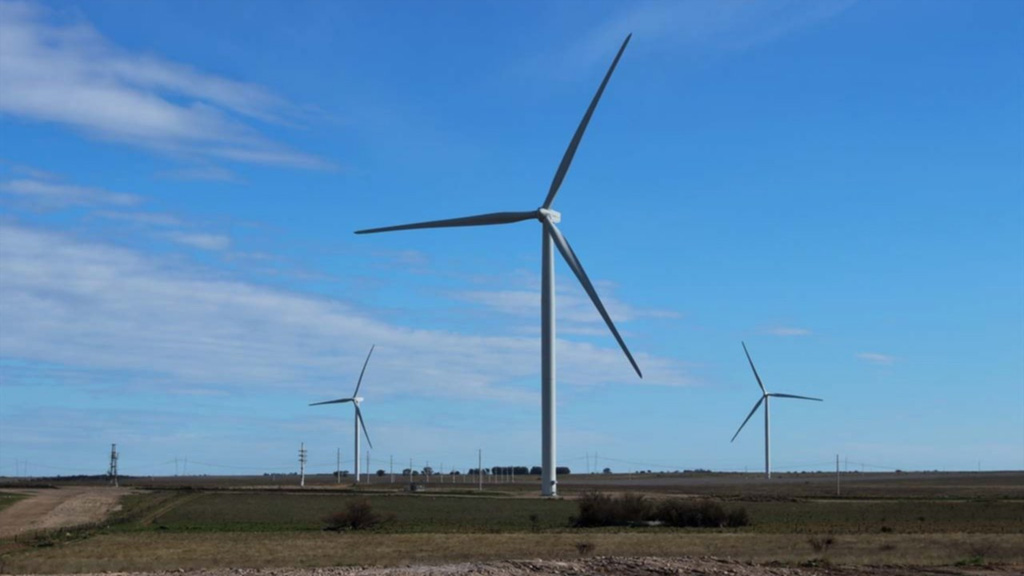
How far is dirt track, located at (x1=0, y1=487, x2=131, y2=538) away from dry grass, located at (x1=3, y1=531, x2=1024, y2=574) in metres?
15.6

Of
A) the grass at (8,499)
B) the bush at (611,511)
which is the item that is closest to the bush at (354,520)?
the bush at (611,511)

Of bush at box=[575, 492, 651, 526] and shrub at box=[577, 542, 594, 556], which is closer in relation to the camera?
shrub at box=[577, 542, 594, 556]

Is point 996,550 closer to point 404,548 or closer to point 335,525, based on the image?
point 404,548

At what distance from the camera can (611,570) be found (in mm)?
31109

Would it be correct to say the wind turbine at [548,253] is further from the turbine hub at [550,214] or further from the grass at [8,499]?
the grass at [8,499]

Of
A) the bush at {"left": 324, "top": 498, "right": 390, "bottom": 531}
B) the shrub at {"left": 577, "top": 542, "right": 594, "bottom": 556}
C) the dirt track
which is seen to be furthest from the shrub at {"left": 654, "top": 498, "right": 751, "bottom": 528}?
the dirt track

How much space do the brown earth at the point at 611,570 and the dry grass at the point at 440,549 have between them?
2.23m

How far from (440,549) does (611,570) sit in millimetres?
10793

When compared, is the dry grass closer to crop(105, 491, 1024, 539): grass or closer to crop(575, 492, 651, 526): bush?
crop(105, 491, 1024, 539): grass

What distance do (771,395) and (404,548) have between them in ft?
352

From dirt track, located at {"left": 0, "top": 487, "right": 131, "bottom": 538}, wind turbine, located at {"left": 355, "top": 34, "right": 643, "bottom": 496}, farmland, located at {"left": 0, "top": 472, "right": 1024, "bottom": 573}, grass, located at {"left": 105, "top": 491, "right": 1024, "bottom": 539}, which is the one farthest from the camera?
wind turbine, located at {"left": 355, "top": 34, "right": 643, "bottom": 496}

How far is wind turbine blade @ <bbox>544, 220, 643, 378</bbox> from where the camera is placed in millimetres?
71062

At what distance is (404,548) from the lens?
40938 mm

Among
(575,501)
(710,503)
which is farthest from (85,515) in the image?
(710,503)
